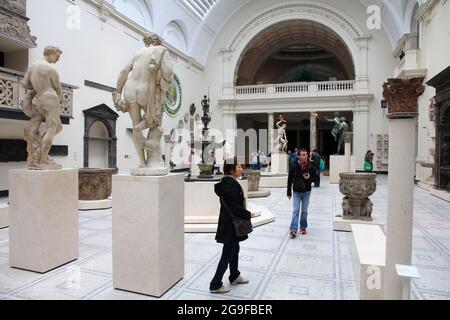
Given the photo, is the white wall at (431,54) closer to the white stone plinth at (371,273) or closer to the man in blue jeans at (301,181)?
the man in blue jeans at (301,181)

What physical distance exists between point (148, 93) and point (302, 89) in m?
19.7

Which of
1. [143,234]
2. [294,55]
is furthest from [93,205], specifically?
[294,55]

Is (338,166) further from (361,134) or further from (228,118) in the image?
(228,118)

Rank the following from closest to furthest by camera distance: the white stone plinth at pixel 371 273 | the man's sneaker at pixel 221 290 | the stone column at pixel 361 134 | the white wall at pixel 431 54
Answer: the white stone plinth at pixel 371 273
the man's sneaker at pixel 221 290
the white wall at pixel 431 54
the stone column at pixel 361 134

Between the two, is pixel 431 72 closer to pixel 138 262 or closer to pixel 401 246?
pixel 401 246

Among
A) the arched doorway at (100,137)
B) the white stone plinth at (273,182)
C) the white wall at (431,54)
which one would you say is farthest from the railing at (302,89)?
the arched doorway at (100,137)

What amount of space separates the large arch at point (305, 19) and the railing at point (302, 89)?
0.91 metres

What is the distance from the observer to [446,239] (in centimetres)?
539

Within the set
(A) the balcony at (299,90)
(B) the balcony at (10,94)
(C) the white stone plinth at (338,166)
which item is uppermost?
(A) the balcony at (299,90)

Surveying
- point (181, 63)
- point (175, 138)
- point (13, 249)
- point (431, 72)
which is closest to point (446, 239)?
point (13, 249)

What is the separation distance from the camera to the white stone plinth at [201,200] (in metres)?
6.41

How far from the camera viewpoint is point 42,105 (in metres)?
4.26

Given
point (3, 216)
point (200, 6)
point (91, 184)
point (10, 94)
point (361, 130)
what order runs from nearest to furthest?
point (3, 216) → point (91, 184) → point (10, 94) → point (361, 130) → point (200, 6)
